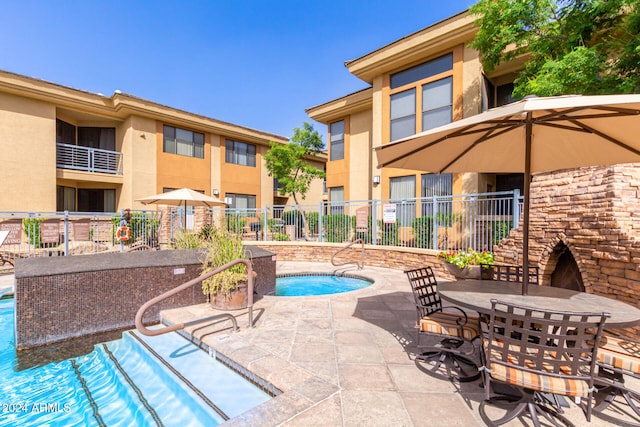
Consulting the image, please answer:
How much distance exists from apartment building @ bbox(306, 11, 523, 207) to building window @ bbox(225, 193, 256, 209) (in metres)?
8.07

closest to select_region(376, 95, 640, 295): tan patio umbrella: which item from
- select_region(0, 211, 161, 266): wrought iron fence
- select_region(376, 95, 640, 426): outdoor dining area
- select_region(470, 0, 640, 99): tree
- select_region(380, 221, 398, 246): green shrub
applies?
select_region(376, 95, 640, 426): outdoor dining area

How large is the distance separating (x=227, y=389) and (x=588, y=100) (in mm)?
3740

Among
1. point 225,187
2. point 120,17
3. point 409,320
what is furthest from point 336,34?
point 409,320

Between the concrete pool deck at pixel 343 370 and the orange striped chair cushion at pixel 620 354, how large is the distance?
400 millimetres

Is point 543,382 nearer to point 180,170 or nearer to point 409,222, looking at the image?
point 409,222

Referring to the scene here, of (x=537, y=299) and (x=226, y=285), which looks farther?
(x=226, y=285)

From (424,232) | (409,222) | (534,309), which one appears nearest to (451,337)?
(534,309)

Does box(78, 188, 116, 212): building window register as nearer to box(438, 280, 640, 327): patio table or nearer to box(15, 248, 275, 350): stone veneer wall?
box(15, 248, 275, 350): stone veneer wall

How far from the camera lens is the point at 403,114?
12.3 metres

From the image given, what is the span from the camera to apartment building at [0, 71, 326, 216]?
1211 cm

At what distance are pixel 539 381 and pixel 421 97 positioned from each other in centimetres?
1177

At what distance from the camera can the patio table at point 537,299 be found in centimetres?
229

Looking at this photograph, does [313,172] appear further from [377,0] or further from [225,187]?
[377,0]

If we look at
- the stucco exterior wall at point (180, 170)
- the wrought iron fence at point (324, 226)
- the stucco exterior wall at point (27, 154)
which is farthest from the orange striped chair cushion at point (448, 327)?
the stucco exterior wall at point (27, 154)
